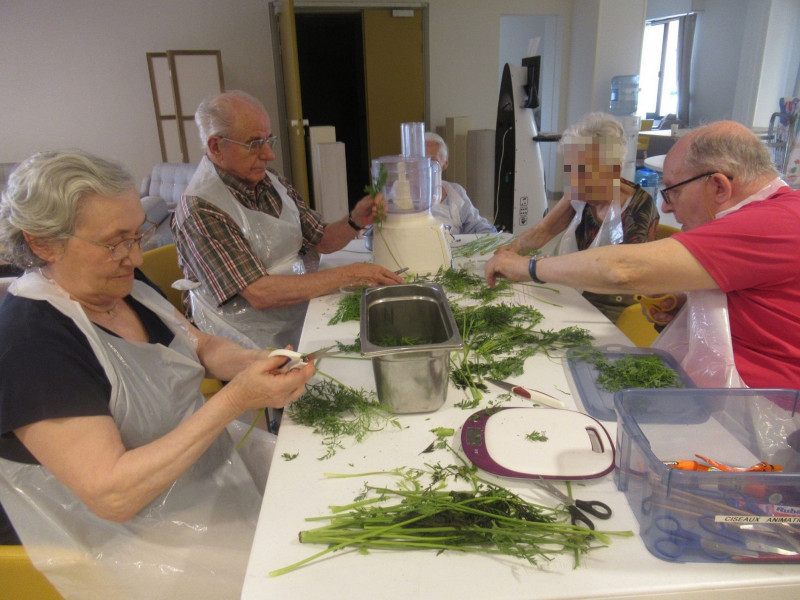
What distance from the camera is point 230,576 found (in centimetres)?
124

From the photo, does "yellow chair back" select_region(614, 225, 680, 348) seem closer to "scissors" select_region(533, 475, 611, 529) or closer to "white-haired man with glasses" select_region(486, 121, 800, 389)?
"white-haired man with glasses" select_region(486, 121, 800, 389)

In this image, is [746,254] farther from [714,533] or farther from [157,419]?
[157,419]

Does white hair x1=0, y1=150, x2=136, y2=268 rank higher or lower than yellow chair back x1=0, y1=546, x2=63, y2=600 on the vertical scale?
higher

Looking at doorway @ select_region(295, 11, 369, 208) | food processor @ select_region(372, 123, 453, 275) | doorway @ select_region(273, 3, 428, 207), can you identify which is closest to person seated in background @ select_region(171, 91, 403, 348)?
food processor @ select_region(372, 123, 453, 275)

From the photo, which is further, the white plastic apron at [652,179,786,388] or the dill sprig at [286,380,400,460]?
the white plastic apron at [652,179,786,388]

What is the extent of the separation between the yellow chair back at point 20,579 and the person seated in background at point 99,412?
16 mm

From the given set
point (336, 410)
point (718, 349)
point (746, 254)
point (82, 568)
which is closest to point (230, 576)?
point (82, 568)

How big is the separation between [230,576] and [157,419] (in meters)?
0.39

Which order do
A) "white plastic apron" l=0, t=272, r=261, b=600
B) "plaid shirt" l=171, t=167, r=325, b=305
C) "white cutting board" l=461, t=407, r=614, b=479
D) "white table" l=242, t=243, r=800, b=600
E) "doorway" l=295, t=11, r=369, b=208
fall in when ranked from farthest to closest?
"doorway" l=295, t=11, r=369, b=208, "plaid shirt" l=171, t=167, r=325, b=305, "white plastic apron" l=0, t=272, r=261, b=600, "white cutting board" l=461, t=407, r=614, b=479, "white table" l=242, t=243, r=800, b=600

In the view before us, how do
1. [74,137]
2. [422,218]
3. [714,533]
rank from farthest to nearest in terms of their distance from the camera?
[74,137]
[422,218]
[714,533]

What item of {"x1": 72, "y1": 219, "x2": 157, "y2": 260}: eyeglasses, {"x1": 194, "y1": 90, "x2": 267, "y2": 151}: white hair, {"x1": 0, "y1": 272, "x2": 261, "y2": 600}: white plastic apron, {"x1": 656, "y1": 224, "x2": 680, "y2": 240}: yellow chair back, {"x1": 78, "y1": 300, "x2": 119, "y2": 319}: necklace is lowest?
{"x1": 0, "y1": 272, "x2": 261, "y2": 600}: white plastic apron

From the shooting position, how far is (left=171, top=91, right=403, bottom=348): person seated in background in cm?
203

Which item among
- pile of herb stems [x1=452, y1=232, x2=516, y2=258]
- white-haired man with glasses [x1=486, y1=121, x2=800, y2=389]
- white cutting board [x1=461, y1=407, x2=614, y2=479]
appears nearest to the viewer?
white cutting board [x1=461, y1=407, x2=614, y2=479]

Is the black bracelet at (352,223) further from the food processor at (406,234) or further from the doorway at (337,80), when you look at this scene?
the doorway at (337,80)
